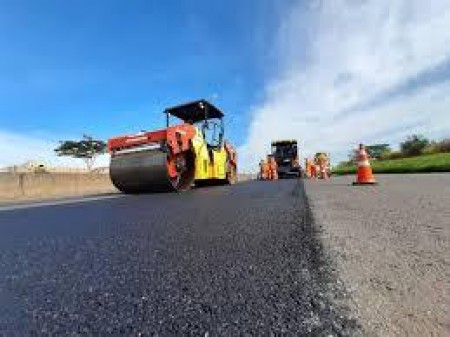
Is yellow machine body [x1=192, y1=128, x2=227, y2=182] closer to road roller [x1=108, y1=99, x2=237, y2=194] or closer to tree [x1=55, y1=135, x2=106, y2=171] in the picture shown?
road roller [x1=108, y1=99, x2=237, y2=194]

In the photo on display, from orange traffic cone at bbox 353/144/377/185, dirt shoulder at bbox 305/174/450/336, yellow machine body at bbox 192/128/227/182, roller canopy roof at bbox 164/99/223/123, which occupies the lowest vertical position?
dirt shoulder at bbox 305/174/450/336

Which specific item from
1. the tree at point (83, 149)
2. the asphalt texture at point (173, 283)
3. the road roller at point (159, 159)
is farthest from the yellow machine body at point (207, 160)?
the tree at point (83, 149)

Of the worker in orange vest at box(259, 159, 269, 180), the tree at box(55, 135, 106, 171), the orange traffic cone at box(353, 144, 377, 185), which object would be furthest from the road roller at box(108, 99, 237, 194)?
the tree at box(55, 135, 106, 171)

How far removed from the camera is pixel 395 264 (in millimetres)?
2771

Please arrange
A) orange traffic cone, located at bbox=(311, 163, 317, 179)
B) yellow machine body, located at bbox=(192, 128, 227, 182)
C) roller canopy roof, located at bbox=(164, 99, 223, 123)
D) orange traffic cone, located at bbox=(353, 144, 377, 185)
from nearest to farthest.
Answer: orange traffic cone, located at bbox=(353, 144, 377, 185)
yellow machine body, located at bbox=(192, 128, 227, 182)
roller canopy roof, located at bbox=(164, 99, 223, 123)
orange traffic cone, located at bbox=(311, 163, 317, 179)

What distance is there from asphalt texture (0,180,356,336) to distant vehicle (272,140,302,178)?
1068 inches

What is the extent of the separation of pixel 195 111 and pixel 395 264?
12.8 metres

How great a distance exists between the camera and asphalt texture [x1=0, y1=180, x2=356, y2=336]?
1839 mm

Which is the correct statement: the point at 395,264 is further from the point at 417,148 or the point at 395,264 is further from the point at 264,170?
the point at 417,148

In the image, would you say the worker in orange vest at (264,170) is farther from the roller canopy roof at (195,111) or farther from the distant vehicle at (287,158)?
the roller canopy roof at (195,111)

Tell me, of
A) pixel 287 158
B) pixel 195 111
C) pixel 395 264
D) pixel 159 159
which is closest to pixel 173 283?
pixel 395 264

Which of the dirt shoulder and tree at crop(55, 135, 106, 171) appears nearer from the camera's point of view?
the dirt shoulder

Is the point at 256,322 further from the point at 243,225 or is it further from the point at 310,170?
the point at 310,170

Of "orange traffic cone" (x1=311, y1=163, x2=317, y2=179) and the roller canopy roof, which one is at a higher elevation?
the roller canopy roof
